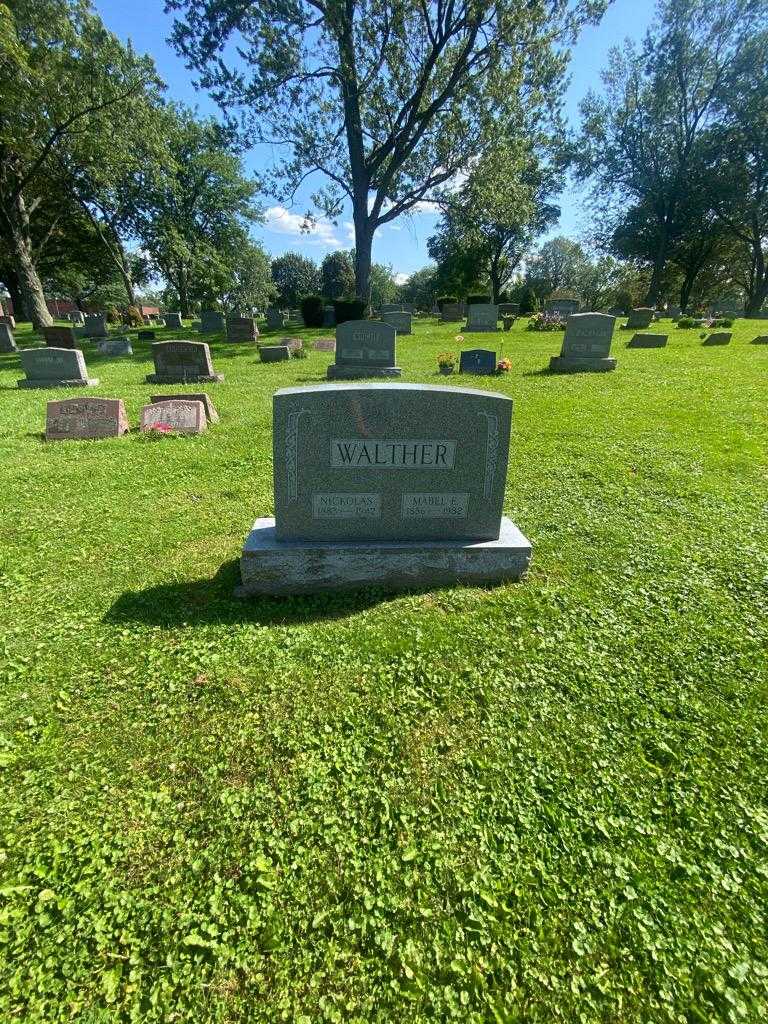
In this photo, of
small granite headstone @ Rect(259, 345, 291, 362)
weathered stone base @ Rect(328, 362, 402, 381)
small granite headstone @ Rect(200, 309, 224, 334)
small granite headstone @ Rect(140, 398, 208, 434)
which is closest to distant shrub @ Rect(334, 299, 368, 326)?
small granite headstone @ Rect(200, 309, 224, 334)

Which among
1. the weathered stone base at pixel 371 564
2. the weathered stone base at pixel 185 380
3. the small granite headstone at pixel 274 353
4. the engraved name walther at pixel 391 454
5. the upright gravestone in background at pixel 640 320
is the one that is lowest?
the weathered stone base at pixel 371 564

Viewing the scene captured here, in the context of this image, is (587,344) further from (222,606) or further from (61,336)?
(61,336)

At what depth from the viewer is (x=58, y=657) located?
3213 millimetres

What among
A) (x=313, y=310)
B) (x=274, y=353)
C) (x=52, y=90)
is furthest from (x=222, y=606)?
(x=313, y=310)

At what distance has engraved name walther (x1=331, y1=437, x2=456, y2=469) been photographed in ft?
12.0

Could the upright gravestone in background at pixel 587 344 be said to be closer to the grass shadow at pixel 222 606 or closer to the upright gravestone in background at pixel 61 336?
the grass shadow at pixel 222 606

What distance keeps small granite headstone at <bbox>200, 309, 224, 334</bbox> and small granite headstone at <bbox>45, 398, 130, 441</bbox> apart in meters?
21.8

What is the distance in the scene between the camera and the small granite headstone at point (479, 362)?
13.0 metres

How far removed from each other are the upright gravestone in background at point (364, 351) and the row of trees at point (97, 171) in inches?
570

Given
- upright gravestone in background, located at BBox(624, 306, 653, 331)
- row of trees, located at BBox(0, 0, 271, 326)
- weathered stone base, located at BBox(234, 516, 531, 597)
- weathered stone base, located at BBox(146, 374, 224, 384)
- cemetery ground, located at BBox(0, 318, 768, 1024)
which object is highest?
row of trees, located at BBox(0, 0, 271, 326)

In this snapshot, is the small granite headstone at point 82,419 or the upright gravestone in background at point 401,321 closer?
the small granite headstone at point 82,419

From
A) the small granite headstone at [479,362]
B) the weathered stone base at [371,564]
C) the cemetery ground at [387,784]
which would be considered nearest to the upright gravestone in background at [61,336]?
the small granite headstone at [479,362]

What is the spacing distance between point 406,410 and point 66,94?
24720 mm

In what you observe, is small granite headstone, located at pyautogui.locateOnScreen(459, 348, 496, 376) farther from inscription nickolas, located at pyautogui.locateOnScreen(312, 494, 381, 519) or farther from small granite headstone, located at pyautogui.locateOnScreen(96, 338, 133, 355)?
small granite headstone, located at pyautogui.locateOnScreen(96, 338, 133, 355)
